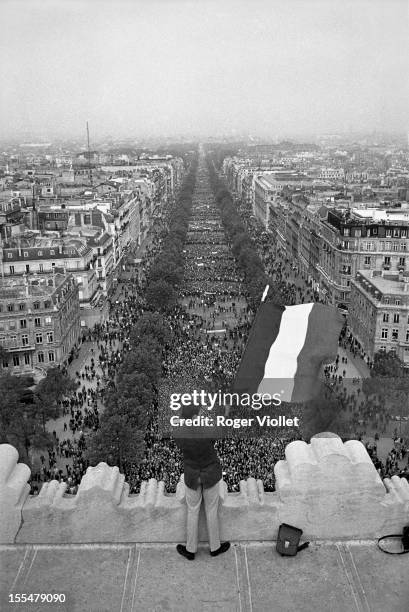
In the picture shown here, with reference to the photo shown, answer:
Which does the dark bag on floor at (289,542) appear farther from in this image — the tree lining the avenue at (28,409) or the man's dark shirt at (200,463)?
the tree lining the avenue at (28,409)

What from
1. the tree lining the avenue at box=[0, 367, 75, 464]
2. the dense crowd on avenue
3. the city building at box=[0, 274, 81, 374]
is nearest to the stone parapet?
the dense crowd on avenue

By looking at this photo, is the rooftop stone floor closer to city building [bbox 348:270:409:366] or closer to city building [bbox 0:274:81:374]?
city building [bbox 0:274:81:374]

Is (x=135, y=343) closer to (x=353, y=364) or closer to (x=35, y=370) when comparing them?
(x=35, y=370)

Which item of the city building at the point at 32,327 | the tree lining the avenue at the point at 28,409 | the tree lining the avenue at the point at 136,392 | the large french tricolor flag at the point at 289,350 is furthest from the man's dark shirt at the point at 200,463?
the city building at the point at 32,327

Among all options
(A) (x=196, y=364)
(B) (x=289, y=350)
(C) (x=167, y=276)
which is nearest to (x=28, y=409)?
(A) (x=196, y=364)

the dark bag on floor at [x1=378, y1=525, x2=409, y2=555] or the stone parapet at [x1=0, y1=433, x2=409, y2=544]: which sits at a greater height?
the stone parapet at [x1=0, y1=433, x2=409, y2=544]

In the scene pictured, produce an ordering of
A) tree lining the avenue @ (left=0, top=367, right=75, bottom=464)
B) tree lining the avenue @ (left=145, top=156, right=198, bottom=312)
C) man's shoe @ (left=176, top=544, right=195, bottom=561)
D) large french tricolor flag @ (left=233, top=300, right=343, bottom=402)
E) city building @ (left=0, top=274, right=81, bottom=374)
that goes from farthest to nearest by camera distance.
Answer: tree lining the avenue @ (left=145, top=156, right=198, bottom=312), city building @ (left=0, top=274, right=81, bottom=374), tree lining the avenue @ (left=0, top=367, right=75, bottom=464), large french tricolor flag @ (left=233, top=300, right=343, bottom=402), man's shoe @ (left=176, top=544, right=195, bottom=561)
